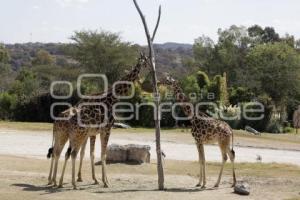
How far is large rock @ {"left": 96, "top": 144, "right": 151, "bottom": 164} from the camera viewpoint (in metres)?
19.1

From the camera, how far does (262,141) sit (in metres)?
32.3

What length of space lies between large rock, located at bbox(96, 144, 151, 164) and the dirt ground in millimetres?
407

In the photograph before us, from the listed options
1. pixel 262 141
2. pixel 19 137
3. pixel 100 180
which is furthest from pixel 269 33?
pixel 100 180

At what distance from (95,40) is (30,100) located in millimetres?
16785

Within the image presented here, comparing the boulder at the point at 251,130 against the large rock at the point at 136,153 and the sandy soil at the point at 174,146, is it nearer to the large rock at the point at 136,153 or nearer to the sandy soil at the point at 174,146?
the sandy soil at the point at 174,146

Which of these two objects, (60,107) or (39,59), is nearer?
(60,107)

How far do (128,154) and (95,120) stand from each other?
4.28m

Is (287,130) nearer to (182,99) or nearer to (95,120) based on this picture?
(182,99)

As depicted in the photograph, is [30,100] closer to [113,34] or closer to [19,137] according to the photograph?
[19,137]

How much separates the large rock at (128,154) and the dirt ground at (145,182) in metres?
0.41

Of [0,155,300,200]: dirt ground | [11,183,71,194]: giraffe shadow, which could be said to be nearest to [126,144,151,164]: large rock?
[0,155,300,200]: dirt ground

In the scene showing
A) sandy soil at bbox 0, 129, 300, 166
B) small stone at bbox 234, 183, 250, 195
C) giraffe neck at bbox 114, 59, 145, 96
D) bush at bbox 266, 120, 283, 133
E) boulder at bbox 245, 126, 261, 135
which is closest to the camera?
small stone at bbox 234, 183, 250, 195

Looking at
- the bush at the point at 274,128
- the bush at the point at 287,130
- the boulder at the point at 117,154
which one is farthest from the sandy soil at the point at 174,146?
the bush at the point at 287,130

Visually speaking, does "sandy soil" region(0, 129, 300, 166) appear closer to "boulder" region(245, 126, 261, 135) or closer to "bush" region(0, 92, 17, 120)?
"boulder" region(245, 126, 261, 135)
